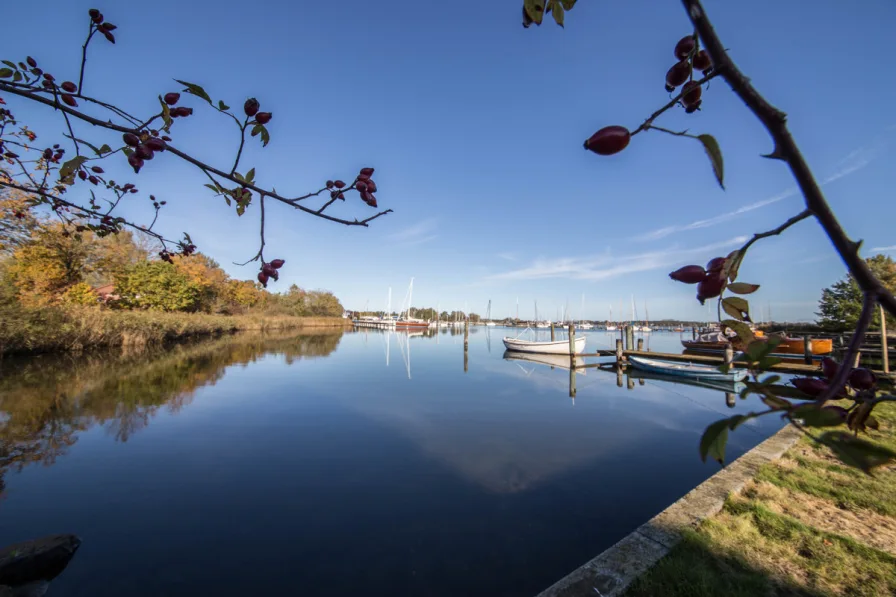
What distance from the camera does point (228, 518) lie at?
5.45 metres

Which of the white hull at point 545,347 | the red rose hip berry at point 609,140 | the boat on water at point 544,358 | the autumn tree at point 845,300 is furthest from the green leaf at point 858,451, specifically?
the autumn tree at point 845,300

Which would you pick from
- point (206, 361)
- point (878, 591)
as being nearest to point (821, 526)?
point (878, 591)

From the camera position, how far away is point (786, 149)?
1.72ft

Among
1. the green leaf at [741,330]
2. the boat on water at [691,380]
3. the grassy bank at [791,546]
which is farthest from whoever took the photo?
the boat on water at [691,380]

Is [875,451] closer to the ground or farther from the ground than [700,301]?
closer to the ground

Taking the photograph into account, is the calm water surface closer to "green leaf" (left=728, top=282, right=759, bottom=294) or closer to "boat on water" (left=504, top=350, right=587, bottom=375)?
"green leaf" (left=728, top=282, right=759, bottom=294)

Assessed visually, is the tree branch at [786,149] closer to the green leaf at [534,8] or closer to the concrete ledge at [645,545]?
the green leaf at [534,8]

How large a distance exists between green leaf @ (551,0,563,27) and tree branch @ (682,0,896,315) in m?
0.41

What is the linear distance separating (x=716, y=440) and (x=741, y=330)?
319 mm

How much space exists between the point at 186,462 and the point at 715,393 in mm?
17871

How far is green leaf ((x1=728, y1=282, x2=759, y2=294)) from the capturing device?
0.77m

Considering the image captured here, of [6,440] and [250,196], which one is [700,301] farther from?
[6,440]

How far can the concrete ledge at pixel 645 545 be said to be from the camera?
312 cm

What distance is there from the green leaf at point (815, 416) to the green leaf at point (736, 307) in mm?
297
